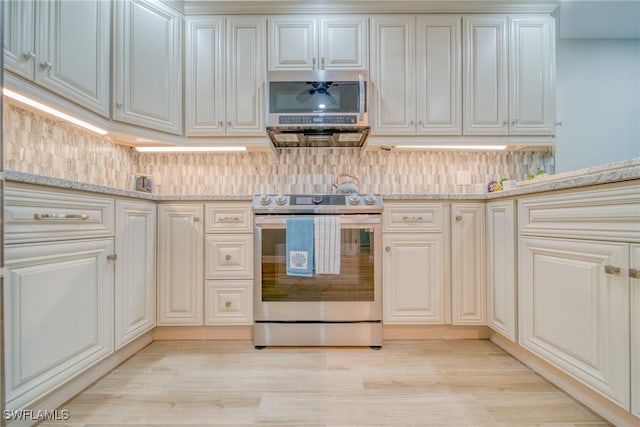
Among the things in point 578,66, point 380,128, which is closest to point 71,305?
point 380,128

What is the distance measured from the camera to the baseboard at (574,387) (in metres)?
1.14

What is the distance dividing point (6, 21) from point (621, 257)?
2.48 metres

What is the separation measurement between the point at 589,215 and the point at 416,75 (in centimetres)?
152

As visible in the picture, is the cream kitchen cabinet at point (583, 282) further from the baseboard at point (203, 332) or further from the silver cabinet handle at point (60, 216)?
the silver cabinet handle at point (60, 216)

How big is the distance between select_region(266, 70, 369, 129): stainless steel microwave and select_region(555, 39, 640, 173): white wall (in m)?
1.64

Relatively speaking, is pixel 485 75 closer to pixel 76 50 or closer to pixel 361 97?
pixel 361 97

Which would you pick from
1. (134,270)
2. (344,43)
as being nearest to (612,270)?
(344,43)

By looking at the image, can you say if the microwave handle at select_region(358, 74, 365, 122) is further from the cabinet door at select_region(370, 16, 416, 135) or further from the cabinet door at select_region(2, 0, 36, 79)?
the cabinet door at select_region(2, 0, 36, 79)

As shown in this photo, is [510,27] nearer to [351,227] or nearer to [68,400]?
[351,227]

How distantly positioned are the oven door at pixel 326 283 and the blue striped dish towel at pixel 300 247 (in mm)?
43

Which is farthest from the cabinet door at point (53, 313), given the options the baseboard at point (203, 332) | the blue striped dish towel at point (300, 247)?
the blue striped dish towel at point (300, 247)

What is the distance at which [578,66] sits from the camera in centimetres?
248

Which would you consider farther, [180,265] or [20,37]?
[180,265]

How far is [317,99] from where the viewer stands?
2189 mm
